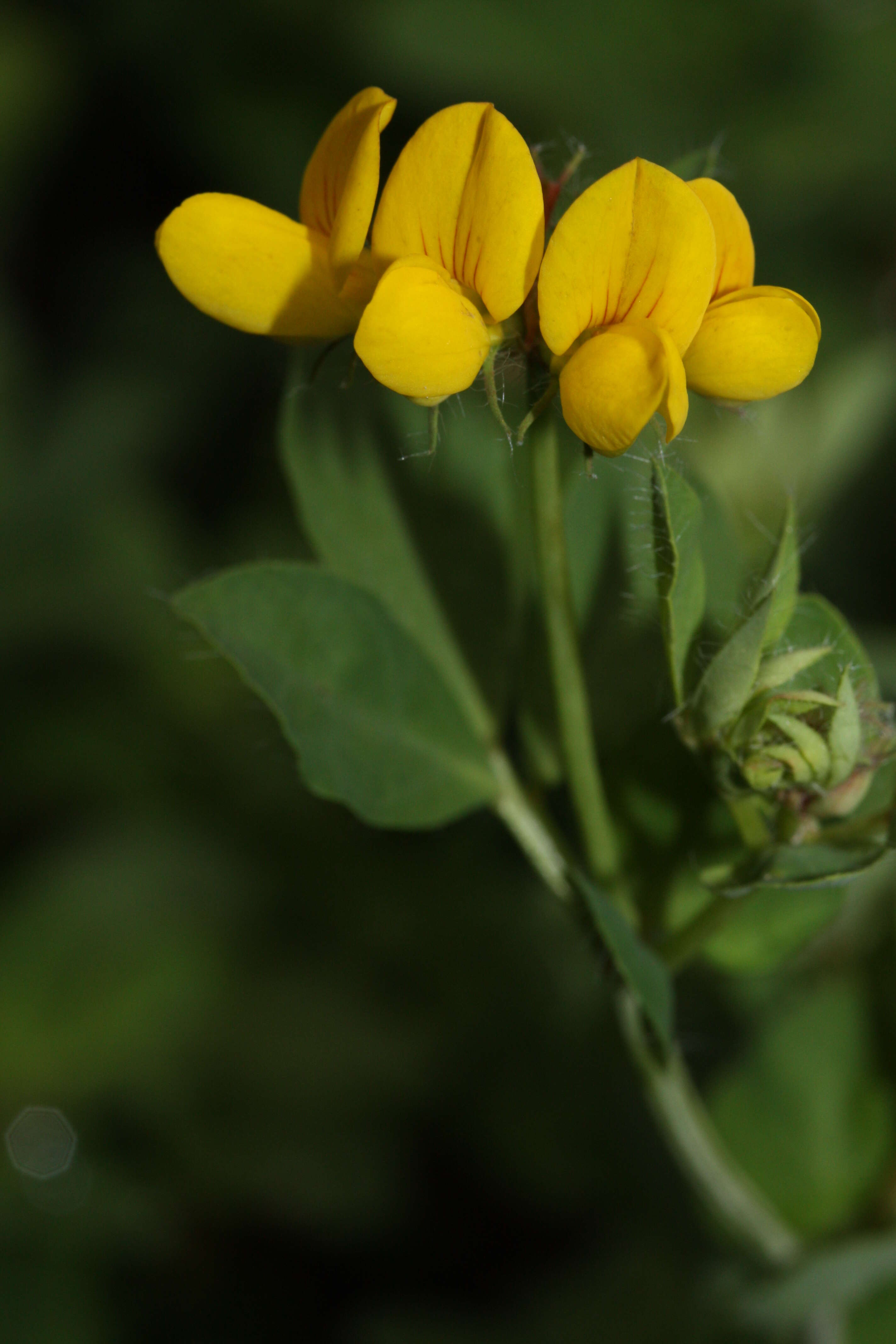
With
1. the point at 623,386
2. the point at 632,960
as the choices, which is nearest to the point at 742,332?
the point at 623,386

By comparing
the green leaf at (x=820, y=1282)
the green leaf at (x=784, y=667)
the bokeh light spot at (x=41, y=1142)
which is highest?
the green leaf at (x=784, y=667)

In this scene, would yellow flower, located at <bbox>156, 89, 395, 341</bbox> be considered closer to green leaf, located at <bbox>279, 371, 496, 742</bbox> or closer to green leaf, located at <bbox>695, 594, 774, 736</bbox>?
green leaf, located at <bbox>279, 371, 496, 742</bbox>

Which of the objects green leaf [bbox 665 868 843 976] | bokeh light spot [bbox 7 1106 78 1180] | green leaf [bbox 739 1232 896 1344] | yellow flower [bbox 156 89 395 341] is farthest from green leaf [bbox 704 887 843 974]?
bokeh light spot [bbox 7 1106 78 1180]

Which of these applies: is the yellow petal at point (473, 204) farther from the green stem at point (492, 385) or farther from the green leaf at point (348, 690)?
the green leaf at point (348, 690)

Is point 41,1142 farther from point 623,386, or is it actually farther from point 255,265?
point 623,386

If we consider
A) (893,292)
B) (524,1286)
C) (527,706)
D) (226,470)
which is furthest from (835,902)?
(226,470)

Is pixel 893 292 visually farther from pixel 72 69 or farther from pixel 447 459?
pixel 72 69

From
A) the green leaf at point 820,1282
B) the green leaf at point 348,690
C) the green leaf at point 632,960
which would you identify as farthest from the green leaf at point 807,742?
the green leaf at point 820,1282

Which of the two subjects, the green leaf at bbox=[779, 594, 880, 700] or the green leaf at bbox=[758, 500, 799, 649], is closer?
the green leaf at bbox=[758, 500, 799, 649]
